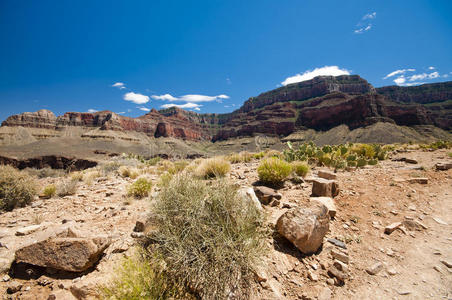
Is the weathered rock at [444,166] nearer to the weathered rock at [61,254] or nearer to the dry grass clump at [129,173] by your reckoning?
the weathered rock at [61,254]

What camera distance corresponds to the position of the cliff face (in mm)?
76500

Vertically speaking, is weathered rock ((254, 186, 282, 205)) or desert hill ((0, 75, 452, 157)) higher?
desert hill ((0, 75, 452, 157))

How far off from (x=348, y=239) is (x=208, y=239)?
2.69 m

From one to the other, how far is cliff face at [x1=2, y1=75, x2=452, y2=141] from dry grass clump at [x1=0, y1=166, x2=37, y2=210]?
93629 millimetres

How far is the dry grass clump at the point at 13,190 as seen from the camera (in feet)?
14.9

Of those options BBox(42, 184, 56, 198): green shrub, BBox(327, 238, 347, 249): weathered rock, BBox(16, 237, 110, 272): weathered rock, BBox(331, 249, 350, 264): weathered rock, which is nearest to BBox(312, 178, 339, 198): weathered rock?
BBox(327, 238, 347, 249): weathered rock

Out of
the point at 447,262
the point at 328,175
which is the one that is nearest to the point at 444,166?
the point at 328,175

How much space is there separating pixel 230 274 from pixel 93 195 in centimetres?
558

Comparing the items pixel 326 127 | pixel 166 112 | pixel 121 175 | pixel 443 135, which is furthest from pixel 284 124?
pixel 166 112

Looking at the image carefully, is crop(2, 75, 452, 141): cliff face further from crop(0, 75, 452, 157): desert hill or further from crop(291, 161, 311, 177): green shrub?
crop(291, 161, 311, 177): green shrub

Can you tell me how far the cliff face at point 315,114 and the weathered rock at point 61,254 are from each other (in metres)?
93.0

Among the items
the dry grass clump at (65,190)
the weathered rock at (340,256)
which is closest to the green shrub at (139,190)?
the dry grass clump at (65,190)

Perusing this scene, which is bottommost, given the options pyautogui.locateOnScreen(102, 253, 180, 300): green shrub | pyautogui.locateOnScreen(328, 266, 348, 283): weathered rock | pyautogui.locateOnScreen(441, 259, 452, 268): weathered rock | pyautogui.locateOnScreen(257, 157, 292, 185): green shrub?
pyautogui.locateOnScreen(441, 259, 452, 268): weathered rock

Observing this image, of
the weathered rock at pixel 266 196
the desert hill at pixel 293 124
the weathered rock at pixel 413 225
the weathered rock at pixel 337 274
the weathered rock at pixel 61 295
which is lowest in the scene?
the weathered rock at pixel 337 274
